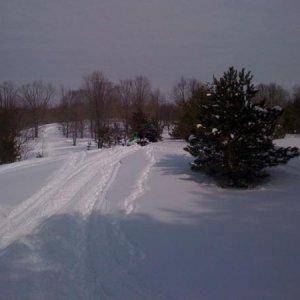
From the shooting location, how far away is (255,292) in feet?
16.8

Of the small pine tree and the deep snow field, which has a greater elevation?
the small pine tree

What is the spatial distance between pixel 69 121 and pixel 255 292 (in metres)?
61.5

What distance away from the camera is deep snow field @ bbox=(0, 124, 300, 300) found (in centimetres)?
551

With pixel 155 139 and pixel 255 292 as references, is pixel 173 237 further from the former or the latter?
pixel 155 139

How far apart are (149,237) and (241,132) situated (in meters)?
5.40

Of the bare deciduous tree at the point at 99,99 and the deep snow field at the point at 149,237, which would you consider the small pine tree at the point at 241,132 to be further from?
the bare deciduous tree at the point at 99,99

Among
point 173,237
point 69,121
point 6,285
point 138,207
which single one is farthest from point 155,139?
point 69,121

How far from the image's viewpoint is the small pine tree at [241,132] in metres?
12.0

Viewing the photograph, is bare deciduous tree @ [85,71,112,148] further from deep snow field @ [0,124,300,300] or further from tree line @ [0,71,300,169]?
deep snow field @ [0,124,300,300]

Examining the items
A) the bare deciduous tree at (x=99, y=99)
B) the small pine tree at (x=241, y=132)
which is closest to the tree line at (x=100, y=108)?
the bare deciduous tree at (x=99, y=99)

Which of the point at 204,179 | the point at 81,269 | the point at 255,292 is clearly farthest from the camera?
the point at 204,179

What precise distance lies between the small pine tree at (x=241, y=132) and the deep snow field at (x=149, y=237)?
685 mm

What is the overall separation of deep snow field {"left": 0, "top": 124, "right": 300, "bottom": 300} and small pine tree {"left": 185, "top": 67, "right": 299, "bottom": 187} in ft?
2.25

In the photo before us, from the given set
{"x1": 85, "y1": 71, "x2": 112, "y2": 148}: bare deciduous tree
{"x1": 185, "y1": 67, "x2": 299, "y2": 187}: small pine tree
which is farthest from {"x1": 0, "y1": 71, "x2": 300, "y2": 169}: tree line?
{"x1": 185, "y1": 67, "x2": 299, "y2": 187}: small pine tree
